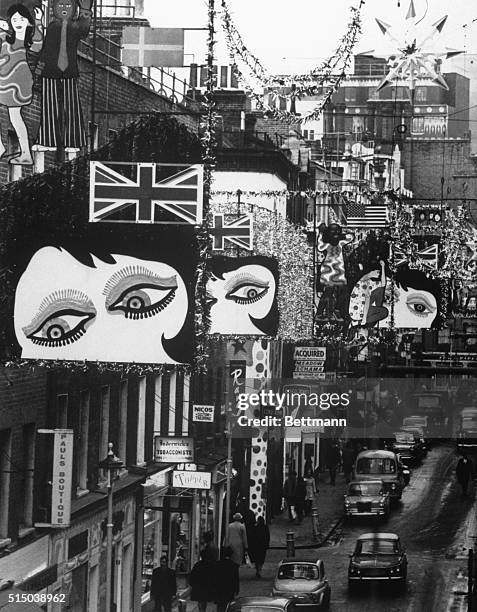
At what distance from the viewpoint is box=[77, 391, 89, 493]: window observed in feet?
77.3

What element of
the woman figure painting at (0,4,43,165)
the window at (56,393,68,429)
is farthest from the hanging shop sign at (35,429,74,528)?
the woman figure painting at (0,4,43,165)

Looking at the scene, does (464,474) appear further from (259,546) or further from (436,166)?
(259,546)

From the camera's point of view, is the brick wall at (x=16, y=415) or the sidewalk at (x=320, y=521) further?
the sidewalk at (x=320, y=521)

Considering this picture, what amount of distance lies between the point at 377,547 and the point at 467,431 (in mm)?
12924

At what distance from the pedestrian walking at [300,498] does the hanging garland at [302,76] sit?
16.4 metres

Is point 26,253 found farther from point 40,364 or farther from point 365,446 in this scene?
point 365,446

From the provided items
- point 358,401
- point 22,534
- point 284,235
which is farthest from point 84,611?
point 358,401

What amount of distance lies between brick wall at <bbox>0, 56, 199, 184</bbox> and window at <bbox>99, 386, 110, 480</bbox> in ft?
13.4

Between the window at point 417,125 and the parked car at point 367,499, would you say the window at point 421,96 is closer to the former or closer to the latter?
the window at point 417,125

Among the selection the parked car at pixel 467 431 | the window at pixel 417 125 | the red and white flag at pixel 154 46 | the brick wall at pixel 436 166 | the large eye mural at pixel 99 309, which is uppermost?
the window at pixel 417 125

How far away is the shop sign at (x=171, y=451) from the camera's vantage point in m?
25.9

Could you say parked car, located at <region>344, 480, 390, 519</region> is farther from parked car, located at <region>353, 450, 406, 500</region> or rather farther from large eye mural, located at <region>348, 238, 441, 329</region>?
large eye mural, located at <region>348, 238, 441, 329</region>

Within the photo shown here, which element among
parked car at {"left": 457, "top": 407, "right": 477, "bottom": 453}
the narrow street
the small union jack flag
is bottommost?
the narrow street

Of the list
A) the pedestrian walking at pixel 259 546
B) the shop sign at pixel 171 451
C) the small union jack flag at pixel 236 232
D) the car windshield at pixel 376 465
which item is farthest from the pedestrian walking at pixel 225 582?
the car windshield at pixel 376 465
